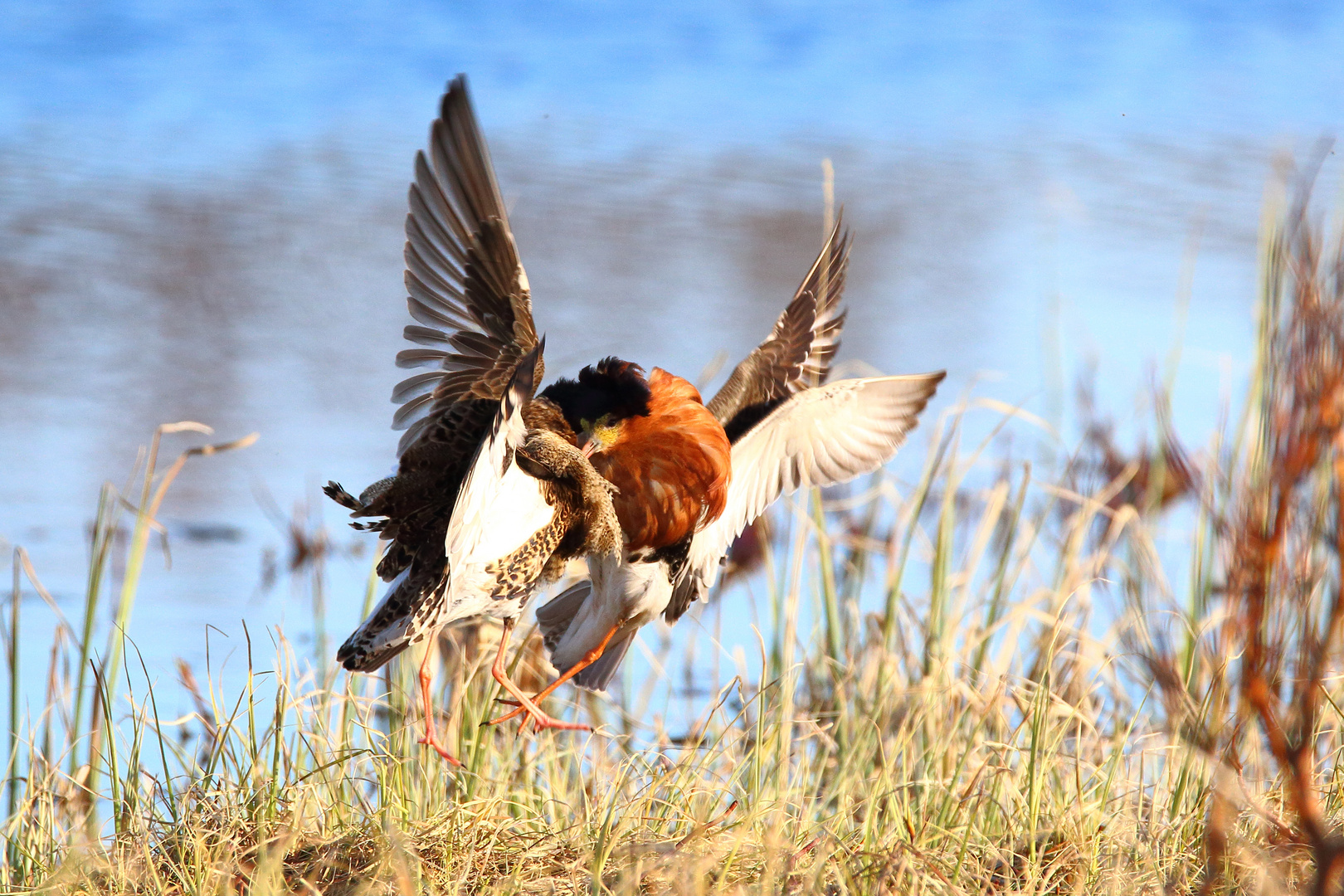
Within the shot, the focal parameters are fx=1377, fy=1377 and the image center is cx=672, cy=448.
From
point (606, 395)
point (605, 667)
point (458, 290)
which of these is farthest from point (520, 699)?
point (458, 290)

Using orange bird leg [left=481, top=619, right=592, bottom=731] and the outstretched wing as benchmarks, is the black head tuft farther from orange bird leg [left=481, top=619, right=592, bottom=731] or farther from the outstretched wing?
orange bird leg [left=481, top=619, right=592, bottom=731]

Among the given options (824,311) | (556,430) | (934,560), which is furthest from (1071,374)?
(556,430)

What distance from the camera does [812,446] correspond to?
3.36 meters

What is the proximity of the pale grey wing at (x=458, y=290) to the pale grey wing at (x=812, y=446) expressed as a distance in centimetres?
72

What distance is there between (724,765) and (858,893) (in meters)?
1.34

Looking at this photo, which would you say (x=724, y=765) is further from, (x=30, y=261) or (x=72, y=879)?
(x=30, y=261)

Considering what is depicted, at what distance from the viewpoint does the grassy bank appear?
1.94 meters

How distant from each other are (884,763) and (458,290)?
1364mm

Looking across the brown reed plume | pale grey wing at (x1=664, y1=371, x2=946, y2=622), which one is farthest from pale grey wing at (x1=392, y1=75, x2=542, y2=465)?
the brown reed plume

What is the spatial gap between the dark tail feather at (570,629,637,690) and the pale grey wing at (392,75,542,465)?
755 mm

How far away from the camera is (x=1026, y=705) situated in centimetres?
328

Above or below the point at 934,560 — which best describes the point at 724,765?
below

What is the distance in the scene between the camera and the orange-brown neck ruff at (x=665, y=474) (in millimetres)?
2906

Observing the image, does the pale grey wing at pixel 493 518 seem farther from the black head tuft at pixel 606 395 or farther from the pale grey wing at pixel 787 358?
the pale grey wing at pixel 787 358
